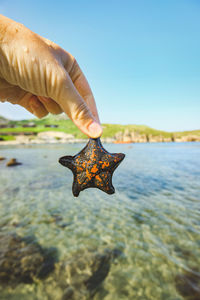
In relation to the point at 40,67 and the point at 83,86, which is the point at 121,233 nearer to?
the point at 83,86

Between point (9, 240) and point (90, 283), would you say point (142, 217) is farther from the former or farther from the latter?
point (9, 240)

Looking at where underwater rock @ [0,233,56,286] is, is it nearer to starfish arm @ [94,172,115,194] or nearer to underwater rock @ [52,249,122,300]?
underwater rock @ [52,249,122,300]

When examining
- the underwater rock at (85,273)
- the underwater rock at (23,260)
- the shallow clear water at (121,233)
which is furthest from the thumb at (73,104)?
the underwater rock at (23,260)

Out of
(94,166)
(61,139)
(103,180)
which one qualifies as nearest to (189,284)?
(103,180)

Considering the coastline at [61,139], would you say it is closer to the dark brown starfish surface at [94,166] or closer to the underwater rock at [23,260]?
the underwater rock at [23,260]

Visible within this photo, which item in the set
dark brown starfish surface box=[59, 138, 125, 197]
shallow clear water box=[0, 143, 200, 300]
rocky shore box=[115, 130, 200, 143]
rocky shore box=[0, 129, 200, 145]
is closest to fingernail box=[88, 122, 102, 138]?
dark brown starfish surface box=[59, 138, 125, 197]

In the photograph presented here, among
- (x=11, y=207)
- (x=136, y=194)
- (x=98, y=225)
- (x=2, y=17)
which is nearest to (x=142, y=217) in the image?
(x=98, y=225)
